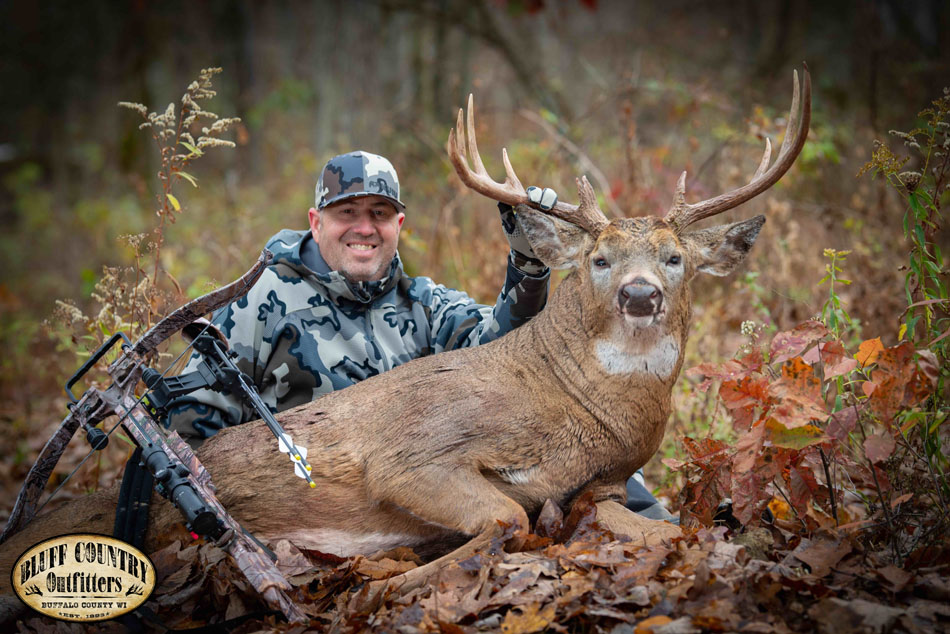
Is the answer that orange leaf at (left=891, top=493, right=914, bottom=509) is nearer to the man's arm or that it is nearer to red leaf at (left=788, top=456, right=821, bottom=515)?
red leaf at (left=788, top=456, right=821, bottom=515)

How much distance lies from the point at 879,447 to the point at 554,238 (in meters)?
1.77

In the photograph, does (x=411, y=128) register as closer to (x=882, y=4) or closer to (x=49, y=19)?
(x=882, y=4)

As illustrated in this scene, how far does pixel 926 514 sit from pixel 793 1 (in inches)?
609

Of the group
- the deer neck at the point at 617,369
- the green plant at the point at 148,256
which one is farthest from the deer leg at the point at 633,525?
the green plant at the point at 148,256

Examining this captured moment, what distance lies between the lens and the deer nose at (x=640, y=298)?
145 inches

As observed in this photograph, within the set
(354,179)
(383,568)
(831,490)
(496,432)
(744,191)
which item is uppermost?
(354,179)

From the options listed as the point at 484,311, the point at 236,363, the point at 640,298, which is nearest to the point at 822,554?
the point at 640,298

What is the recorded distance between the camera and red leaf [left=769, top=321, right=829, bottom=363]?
347 centimetres

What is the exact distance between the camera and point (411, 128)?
11.1 meters

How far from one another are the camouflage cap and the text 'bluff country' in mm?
2309

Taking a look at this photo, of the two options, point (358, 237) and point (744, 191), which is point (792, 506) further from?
point (358, 237)

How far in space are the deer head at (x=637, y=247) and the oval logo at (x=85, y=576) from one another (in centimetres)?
223

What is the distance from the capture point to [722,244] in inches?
166

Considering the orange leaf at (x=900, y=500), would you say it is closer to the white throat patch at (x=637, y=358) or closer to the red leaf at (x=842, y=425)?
the red leaf at (x=842, y=425)
